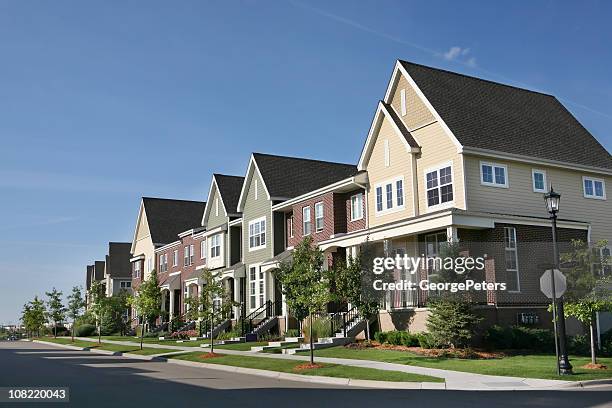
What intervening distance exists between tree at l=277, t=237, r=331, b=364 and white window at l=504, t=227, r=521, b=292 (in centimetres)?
791

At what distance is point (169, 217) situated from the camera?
6450 cm

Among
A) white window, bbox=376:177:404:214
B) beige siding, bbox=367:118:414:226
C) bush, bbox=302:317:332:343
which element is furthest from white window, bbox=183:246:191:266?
white window, bbox=376:177:404:214

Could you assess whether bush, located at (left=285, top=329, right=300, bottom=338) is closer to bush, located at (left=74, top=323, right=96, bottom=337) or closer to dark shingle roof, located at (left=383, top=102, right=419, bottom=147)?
dark shingle roof, located at (left=383, top=102, right=419, bottom=147)

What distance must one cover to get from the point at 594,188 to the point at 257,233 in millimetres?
20359

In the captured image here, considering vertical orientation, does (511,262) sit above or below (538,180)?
below

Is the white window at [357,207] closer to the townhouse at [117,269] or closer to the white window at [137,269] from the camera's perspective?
the white window at [137,269]

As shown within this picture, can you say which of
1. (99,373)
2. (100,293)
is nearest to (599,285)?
(99,373)

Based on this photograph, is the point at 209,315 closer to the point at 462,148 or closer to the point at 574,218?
the point at 462,148

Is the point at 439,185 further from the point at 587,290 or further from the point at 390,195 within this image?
the point at 587,290

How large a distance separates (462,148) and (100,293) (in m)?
32.3

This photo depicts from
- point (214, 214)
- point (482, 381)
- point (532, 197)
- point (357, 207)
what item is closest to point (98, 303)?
point (214, 214)

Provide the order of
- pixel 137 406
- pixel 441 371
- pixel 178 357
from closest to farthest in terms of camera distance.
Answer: pixel 137 406 → pixel 441 371 → pixel 178 357

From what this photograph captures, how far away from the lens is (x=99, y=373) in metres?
22.1

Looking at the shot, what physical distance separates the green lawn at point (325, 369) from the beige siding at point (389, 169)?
9.33 metres
